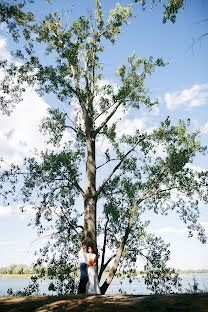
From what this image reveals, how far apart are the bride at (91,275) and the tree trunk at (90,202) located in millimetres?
625

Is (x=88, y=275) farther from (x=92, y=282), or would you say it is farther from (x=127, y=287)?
(x=127, y=287)

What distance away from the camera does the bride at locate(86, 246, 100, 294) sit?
9039mm

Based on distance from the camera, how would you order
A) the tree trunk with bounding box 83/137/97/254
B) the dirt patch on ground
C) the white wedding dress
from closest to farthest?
1. the dirt patch on ground
2. the white wedding dress
3. the tree trunk with bounding box 83/137/97/254

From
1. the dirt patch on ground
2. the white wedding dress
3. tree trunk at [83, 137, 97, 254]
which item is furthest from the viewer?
tree trunk at [83, 137, 97, 254]

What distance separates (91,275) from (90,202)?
312 cm

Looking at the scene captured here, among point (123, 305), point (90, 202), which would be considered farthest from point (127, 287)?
point (123, 305)

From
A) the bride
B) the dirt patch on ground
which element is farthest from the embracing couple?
the dirt patch on ground

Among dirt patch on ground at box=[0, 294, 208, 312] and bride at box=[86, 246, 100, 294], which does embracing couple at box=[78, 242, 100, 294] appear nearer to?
bride at box=[86, 246, 100, 294]

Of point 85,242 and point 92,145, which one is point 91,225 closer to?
point 85,242

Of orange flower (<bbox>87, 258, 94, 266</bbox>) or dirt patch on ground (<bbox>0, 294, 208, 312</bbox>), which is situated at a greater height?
orange flower (<bbox>87, 258, 94, 266</bbox>)

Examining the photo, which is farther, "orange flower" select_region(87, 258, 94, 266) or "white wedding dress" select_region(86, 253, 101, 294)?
"orange flower" select_region(87, 258, 94, 266)

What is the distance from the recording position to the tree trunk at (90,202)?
10.2 metres

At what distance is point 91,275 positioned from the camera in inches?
359

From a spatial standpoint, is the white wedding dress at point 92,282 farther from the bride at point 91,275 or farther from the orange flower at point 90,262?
the orange flower at point 90,262
